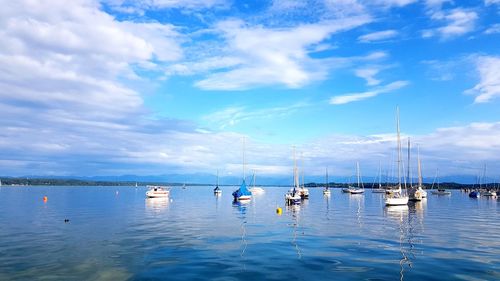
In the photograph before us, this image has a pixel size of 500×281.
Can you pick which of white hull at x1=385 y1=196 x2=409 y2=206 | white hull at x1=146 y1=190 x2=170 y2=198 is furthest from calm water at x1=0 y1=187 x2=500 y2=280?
white hull at x1=146 y1=190 x2=170 y2=198

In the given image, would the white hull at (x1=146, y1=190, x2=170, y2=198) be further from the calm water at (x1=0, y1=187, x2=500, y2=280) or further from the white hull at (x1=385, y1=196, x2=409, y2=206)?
the calm water at (x1=0, y1=187, x2=500, y2=280)

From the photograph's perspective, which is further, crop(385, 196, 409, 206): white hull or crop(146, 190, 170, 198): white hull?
crop(146, 190, 170, 198): white hull

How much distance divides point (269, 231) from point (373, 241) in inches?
494

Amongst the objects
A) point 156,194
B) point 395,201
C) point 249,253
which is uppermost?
point 395,201

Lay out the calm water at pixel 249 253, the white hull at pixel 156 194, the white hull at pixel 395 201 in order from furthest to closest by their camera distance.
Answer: the white hull at pixel 156 194
the white hull at pixel 395 201
the calm water at pixel 249 253

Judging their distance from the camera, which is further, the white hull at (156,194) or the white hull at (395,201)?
the white hull at (156,194)

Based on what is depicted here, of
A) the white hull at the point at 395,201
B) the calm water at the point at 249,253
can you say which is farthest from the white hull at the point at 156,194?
the calm water at the point at 249,253

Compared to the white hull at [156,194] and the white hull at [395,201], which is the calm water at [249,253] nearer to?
the white hull at [395,201]

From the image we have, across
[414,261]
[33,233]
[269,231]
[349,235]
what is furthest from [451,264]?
[33,233]

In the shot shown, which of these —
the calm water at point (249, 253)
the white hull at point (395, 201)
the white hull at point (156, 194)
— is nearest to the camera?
the calm water at point (249, 253)

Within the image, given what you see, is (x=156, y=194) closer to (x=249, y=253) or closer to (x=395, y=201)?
(x=395, y=201)

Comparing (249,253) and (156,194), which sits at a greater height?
→ (249,253)

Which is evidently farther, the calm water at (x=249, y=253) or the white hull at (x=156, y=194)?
the white hull at (x=156, y=194)

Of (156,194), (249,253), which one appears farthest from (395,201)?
(156,194)
